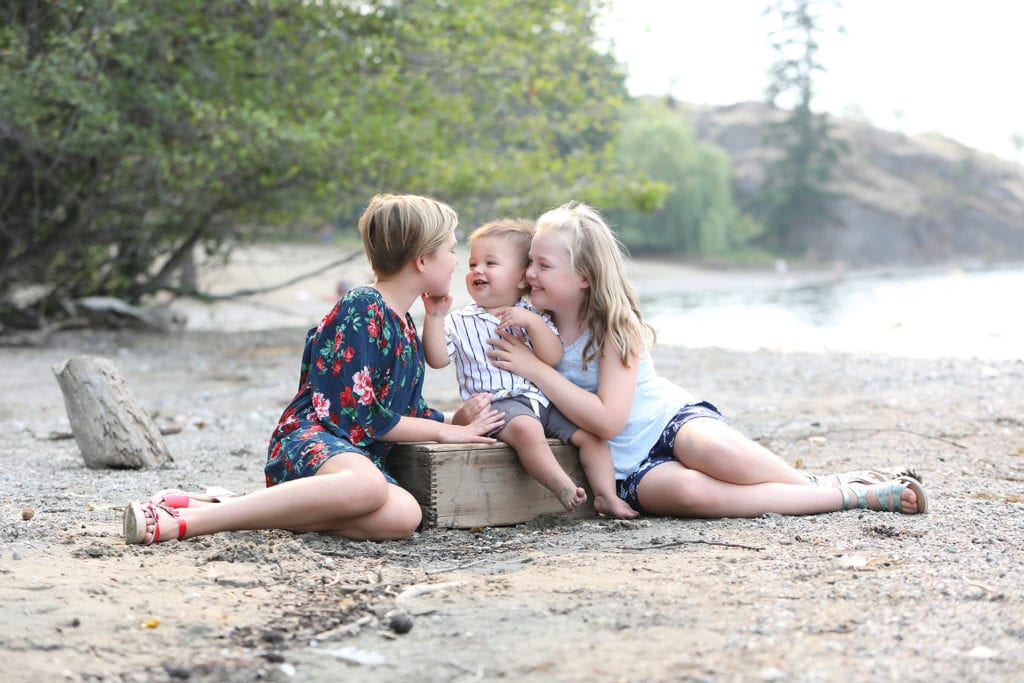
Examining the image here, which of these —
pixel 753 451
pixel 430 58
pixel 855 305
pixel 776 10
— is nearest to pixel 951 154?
pixel 776 10

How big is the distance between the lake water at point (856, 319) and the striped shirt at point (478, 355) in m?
9.61

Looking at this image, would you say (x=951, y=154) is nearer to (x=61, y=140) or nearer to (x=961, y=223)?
(x=961, y=223)

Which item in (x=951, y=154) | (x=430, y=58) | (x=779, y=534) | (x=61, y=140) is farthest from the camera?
(x=951, y=154)

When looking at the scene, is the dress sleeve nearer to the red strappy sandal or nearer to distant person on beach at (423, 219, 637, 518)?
distant person on beach at (423, 219, 637, 518)

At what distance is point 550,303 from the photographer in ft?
14.0

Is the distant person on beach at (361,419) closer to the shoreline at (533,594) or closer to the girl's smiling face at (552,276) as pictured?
the shoreline at (533,594)

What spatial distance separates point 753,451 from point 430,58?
9.54 metres

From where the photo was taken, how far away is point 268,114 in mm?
11469

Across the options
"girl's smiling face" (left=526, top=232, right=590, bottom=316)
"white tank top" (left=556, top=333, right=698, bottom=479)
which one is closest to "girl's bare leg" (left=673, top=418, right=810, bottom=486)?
"white tank top" (left=556, top=333, right=698, bottom=479)

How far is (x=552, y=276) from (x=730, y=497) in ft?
3.62

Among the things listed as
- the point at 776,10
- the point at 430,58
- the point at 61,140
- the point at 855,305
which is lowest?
the point at 855,305

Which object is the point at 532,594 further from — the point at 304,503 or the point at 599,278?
the point at 599,278

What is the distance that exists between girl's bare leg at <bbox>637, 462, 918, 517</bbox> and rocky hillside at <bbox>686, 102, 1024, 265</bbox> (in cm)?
5217

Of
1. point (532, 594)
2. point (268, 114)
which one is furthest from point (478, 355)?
point (268, 114)
